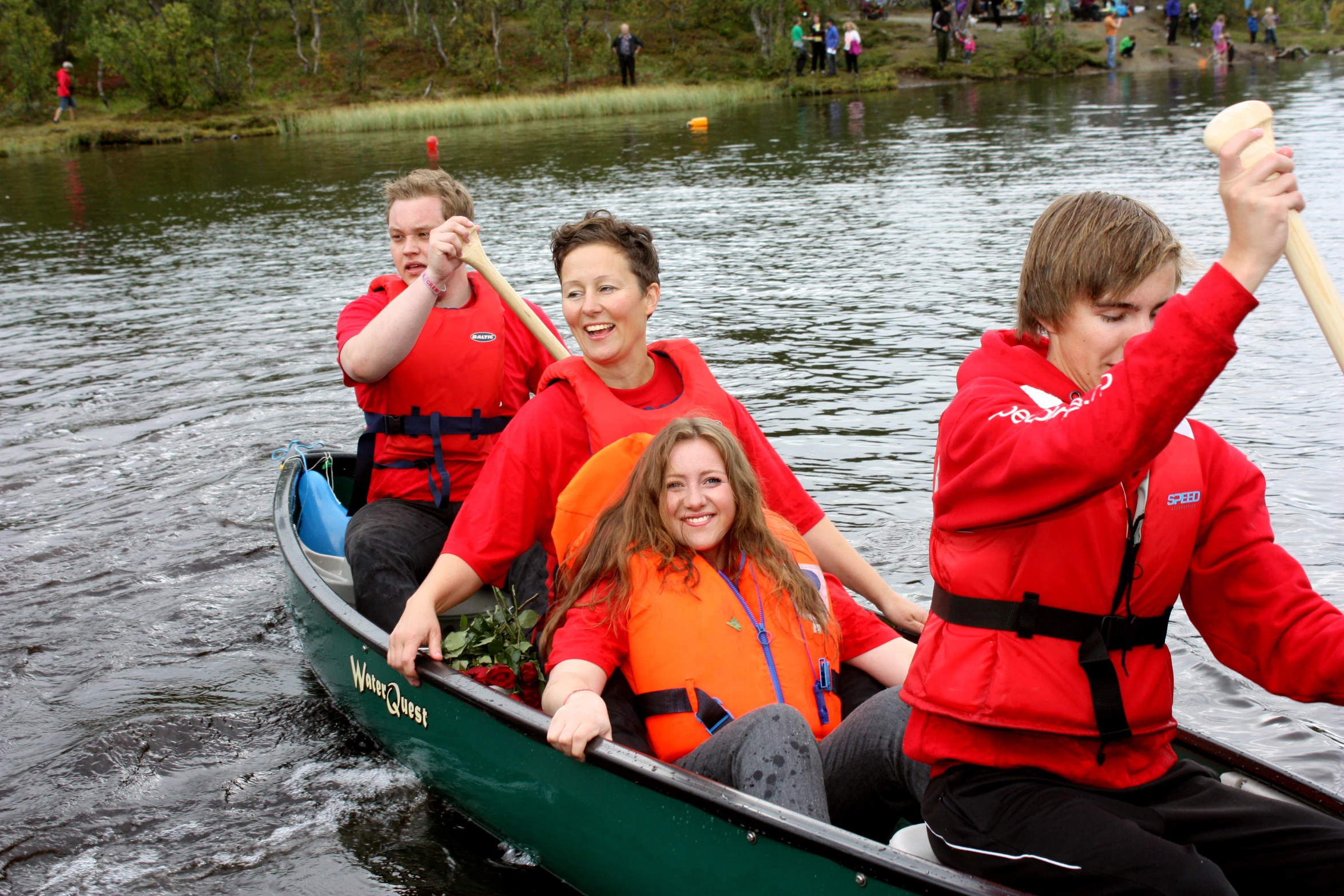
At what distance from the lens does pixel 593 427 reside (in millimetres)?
3424

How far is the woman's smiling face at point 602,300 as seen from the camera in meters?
3.34

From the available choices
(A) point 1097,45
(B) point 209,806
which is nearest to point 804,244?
(B) point 209,806

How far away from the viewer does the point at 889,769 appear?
102 inches

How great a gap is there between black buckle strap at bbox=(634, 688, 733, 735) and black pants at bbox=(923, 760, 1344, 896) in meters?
0.72

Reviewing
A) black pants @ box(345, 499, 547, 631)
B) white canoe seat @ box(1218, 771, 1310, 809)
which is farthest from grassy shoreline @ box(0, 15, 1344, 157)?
white canoe seat @ box(1218, 771, 1310, 809)

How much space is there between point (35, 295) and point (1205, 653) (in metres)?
11.8

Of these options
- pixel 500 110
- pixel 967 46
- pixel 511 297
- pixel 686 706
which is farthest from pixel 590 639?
pixel 967 46

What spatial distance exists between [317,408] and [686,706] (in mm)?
5951

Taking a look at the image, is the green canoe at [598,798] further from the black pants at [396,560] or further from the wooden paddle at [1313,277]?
the wooden paddle at [1313,277]

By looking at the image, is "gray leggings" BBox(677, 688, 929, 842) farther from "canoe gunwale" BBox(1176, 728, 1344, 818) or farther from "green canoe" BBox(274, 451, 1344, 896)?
"canoe gunwale" BBox(1176, 728, 1344, 818)

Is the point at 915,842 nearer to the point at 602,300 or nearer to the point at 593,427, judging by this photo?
the point at 593,427

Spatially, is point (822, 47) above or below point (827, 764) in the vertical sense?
above

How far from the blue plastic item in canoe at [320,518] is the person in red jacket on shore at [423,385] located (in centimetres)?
19

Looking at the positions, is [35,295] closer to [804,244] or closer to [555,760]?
[804,244]
